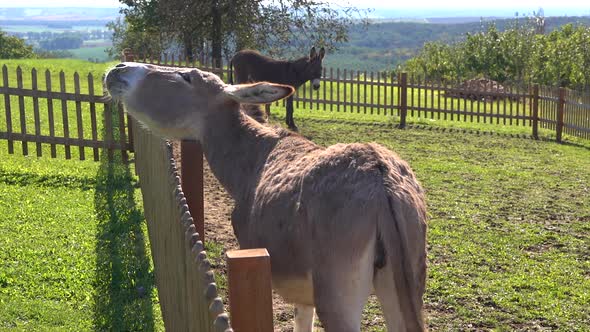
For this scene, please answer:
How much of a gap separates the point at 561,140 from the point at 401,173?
1613 cm

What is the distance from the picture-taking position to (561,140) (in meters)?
18.6

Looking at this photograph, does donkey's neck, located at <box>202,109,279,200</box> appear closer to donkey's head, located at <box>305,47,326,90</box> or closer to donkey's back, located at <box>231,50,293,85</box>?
donkey's back, located at <box>231,50,293,85</box>

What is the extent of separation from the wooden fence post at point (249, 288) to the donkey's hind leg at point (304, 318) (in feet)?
5.73

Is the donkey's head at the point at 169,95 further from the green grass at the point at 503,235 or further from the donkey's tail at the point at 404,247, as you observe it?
the green grass at the point at 503,235

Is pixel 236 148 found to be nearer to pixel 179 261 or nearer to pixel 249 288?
pixel 179 261

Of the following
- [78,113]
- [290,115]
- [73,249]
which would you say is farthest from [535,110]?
[73,249]

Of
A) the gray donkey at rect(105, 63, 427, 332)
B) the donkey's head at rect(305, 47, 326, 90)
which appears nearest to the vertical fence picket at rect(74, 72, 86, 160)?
the gray donkey at rect(105, 63, 427, 332)

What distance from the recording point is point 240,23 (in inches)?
1079

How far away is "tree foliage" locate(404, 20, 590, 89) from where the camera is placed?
38688 millimetres

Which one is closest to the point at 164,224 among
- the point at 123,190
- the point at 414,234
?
the point at 414,234

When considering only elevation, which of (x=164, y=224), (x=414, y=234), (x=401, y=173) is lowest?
(x=164, y=224)

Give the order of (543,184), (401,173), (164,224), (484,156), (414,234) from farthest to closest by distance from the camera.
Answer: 1. (484,156)
2. (543,184)
3. (164,224)
4. (401,173)
5. (414,234)

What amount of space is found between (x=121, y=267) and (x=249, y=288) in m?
4.55

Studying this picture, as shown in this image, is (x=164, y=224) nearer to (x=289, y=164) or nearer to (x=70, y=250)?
(x=289, y=164)
